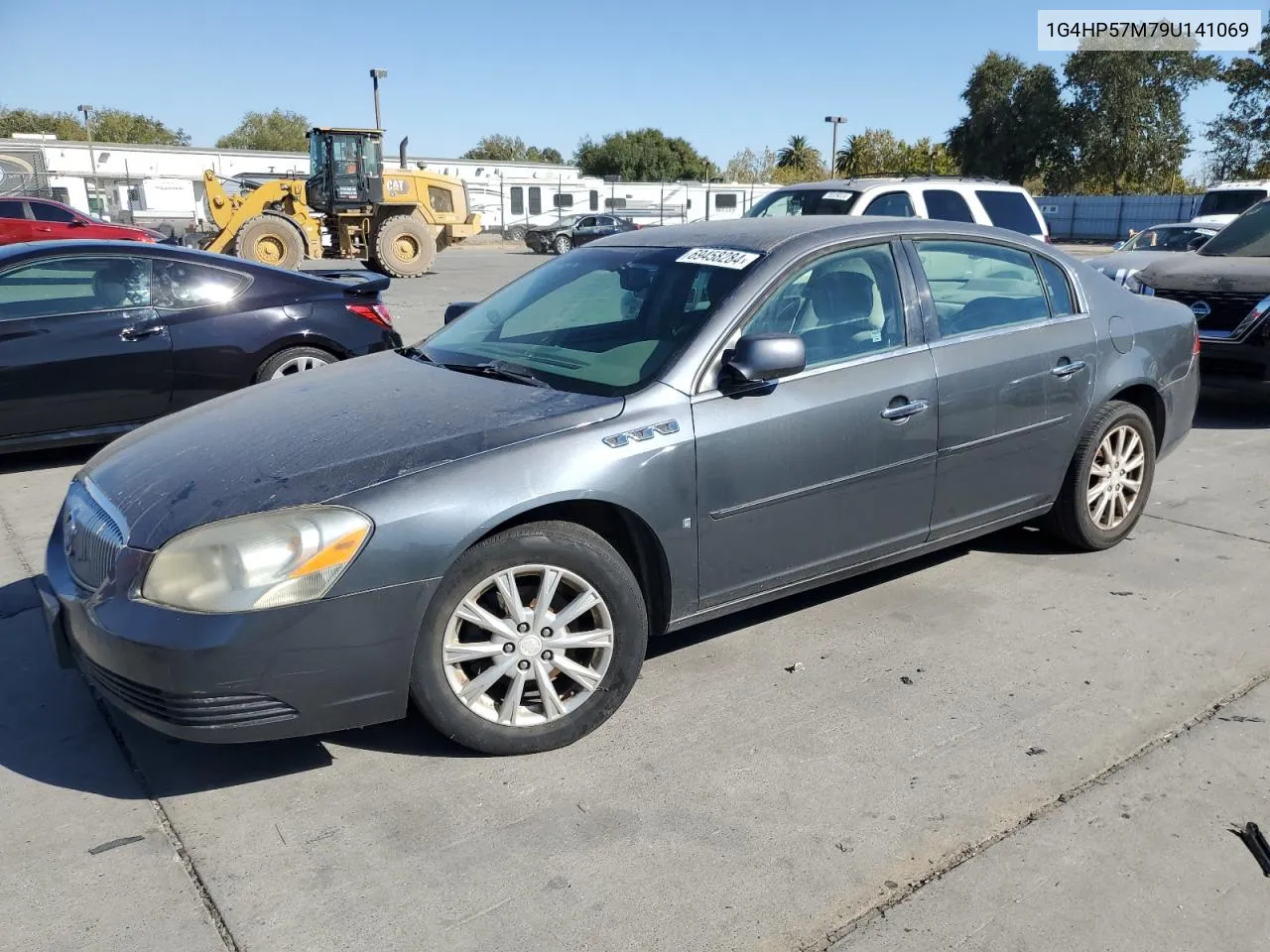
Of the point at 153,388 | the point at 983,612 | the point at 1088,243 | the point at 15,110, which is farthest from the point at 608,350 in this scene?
the point at 15,110

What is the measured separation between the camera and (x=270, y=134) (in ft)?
275

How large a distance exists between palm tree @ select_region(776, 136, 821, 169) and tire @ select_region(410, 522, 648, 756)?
8503 cm

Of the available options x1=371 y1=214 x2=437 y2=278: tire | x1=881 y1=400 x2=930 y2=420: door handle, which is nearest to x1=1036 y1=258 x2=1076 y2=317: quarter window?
x1=881 y1=400 x2=930 y2=420: door handle

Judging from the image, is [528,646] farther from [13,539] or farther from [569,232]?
[569,232]

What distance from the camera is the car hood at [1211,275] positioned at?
295 inches

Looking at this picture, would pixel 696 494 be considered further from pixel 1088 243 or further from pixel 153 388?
pixel 1088 243

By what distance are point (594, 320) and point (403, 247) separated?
2136 centimetres

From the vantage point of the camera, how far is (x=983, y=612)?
162 inches

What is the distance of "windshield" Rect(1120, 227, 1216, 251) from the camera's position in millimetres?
14180

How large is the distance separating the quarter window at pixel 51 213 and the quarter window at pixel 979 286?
1907 cm

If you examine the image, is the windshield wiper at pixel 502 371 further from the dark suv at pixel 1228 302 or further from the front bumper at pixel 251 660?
the dark suv at pixel 1228 302

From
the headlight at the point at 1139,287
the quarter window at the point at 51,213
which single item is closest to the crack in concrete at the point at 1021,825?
the headlight at the point at 1139,287

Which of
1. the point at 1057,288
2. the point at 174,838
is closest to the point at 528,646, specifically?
the point at 174,838

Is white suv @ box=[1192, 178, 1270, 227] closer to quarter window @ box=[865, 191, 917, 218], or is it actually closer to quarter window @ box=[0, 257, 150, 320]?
quarter window @ box=[865, 191, 917, 218]
